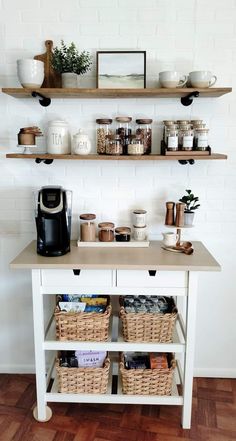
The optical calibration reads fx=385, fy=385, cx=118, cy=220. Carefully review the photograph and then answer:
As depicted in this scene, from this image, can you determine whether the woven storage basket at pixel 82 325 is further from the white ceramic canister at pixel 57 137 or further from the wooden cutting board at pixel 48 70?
the wooden cutting board at pixel 48 70

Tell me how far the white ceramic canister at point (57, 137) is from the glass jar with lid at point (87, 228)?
14.6 inches

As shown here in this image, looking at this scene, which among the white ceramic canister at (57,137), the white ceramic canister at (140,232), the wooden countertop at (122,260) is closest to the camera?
the wooden countertop at (122,260)

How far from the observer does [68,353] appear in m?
2.09

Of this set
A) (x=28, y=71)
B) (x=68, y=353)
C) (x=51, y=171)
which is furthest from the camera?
(x=51, y=171)

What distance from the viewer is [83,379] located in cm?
203

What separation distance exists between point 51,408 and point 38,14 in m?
2.19

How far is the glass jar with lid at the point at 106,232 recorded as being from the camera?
212 cm

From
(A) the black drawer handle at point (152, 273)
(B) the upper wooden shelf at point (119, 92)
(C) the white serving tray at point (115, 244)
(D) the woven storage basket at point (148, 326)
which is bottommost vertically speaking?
(D) the woven storage basket at point (148, 326)

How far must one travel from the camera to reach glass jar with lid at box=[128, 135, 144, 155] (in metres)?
2.01

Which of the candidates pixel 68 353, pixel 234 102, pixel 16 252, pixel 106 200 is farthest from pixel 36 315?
pixel 234 102

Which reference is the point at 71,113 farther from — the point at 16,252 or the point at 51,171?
the point at 16,252

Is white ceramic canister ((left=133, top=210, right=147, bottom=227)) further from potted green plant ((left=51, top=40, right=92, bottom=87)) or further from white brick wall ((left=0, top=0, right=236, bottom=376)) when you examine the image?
potted green plant ((left=51, top=40, right=92, bottom=87))

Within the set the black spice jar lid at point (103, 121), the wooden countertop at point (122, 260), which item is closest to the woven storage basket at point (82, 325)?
the wooden countertop at point (122, 260)

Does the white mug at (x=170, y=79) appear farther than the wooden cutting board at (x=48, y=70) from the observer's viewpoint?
No
